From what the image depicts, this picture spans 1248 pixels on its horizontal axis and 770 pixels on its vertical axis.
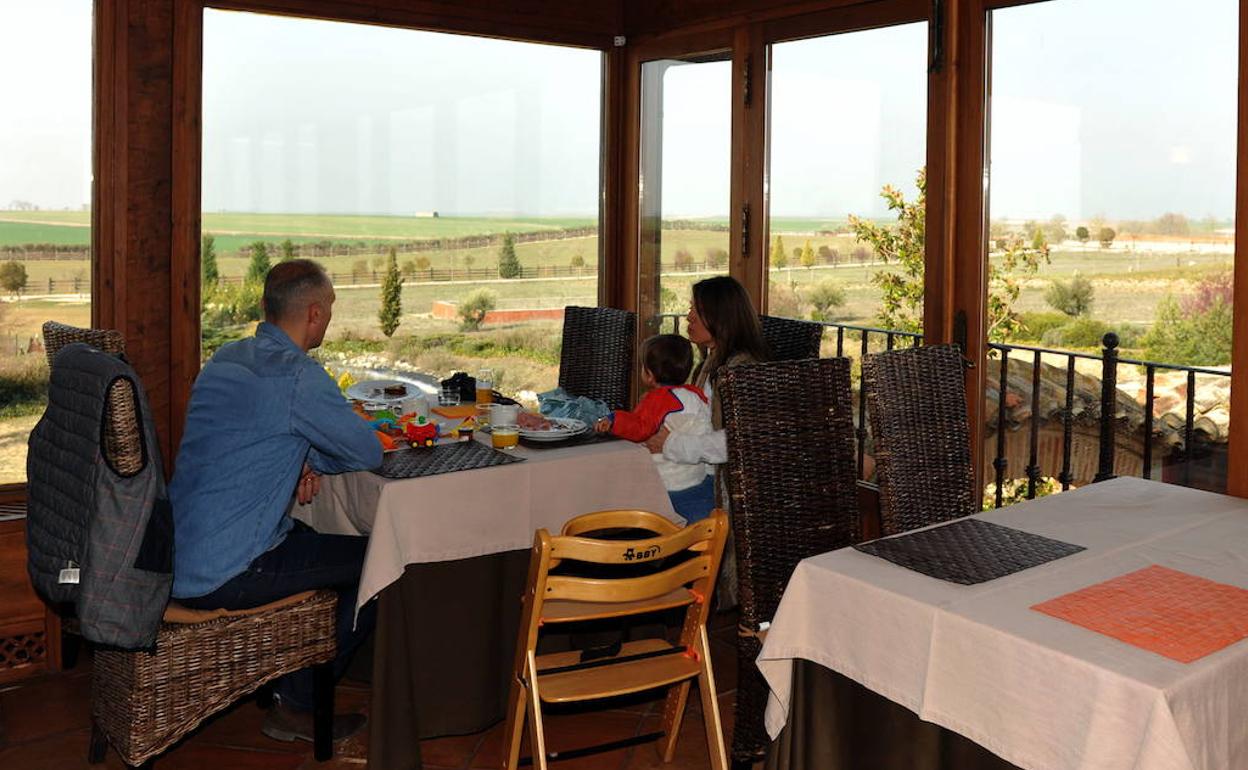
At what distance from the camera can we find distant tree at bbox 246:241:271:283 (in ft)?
15.7

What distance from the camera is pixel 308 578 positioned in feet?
9.88

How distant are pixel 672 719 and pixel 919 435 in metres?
0.97

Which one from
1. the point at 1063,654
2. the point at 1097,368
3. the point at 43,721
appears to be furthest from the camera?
the point at 1097,368

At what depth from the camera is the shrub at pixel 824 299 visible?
4.61 meters

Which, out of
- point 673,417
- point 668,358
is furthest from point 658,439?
point 668,358

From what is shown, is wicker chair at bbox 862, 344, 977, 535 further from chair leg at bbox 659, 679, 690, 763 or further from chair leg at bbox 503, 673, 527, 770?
chair leg at bbox 503, 673, 527, 770


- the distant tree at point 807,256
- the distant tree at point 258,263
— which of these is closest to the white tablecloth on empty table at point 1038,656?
the distant tree at point 807,256

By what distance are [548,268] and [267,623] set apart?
2905 millimetres

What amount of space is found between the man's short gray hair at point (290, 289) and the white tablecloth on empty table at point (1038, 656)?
58.8 inches

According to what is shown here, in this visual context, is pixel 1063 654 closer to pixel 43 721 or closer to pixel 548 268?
pixel 43 721

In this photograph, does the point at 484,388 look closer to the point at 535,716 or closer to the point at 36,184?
the point at 535,716

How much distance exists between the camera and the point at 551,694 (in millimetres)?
2605

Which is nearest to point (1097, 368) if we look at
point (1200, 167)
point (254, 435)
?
point (1200, 167)

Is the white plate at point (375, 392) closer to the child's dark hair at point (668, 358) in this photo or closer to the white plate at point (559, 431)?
the white plate at point (559, 431)
